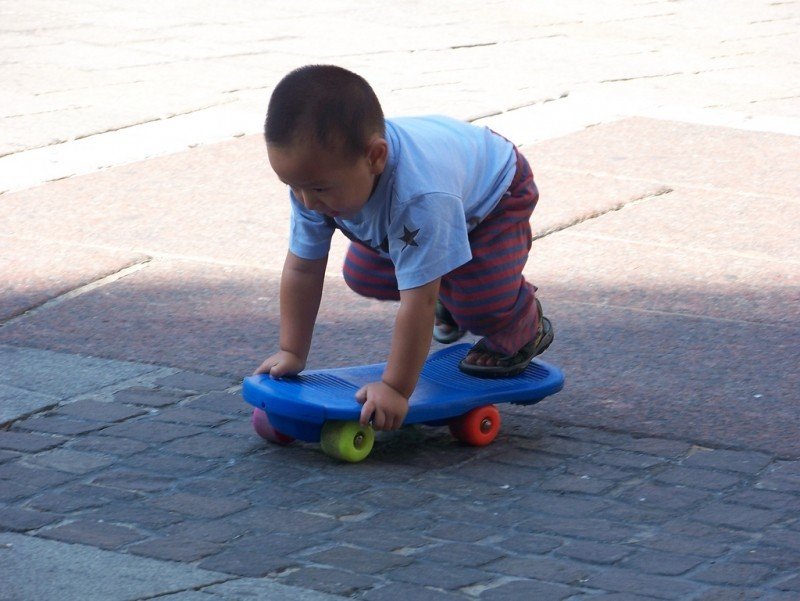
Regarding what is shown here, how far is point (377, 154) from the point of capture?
9.38 ft

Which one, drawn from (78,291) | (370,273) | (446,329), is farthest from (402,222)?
(78,291)

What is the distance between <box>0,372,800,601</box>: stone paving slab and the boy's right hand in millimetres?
159

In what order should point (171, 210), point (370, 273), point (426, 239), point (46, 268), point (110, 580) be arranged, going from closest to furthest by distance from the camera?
point (110, 580) → point (426, 239) → point (370, 273) → point (46, 268) → point (171, 210)

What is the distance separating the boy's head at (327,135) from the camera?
279 centimetres

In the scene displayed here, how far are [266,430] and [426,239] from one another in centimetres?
58

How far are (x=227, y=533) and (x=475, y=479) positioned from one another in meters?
0.58

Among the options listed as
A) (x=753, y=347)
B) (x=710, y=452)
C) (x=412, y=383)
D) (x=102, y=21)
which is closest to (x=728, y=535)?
(x=710, y=452)

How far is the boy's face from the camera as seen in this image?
110 inches

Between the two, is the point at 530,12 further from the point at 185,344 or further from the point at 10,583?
the point at 10,583

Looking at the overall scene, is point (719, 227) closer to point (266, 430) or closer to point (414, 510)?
point (266, 430)

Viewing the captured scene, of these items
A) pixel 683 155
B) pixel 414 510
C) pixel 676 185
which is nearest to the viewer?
pixel 414 510

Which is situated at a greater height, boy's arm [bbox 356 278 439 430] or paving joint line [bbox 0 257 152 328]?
boy's arm [bbox 356 278 439 430]

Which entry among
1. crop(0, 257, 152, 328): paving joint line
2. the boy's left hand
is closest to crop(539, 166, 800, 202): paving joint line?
crop(0, 257, 152, 328): paving joint line

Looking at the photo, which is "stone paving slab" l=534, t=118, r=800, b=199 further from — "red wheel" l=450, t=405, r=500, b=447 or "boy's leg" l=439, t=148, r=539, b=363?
"red wheel" l=450, t=405, r=500, b=447
